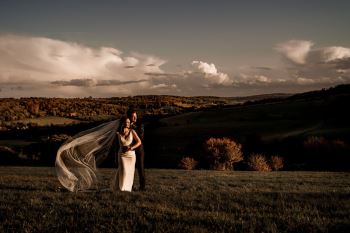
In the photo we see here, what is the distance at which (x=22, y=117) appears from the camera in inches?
4685

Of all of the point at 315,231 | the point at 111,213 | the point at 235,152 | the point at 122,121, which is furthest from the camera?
the point at 235,152

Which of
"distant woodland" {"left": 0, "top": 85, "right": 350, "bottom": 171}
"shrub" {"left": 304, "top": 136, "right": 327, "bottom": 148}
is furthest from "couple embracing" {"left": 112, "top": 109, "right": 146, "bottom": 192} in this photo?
"shrub" {"left": 304, "top": 136, "right": 327, "bottom": 148}

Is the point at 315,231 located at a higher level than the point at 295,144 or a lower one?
higher

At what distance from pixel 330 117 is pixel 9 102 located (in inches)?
3627

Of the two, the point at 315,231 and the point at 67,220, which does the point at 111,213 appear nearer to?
the point at 67,220

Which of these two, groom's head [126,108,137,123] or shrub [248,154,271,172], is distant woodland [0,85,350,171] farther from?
groom's head [126,108,137,123]

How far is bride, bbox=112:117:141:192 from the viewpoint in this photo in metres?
16.3

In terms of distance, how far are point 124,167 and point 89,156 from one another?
208 cm

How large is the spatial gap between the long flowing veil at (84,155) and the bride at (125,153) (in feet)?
4.27

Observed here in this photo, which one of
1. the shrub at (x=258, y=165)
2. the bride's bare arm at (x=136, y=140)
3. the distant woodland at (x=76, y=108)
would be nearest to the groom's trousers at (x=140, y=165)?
the bride's bare arm at (x=136, y=140)

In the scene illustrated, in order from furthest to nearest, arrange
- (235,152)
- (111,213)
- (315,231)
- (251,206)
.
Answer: (235,152) < (251,206) < (111,213) < (315,231)

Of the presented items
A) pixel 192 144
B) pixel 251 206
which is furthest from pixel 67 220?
pixel 192 144

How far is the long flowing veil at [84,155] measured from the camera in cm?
1689

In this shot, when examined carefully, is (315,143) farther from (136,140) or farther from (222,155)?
(136,140)
